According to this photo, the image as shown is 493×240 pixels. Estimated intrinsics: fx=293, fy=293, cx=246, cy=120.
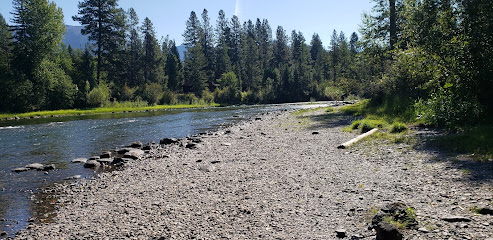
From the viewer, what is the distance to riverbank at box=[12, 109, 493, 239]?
19.4ft

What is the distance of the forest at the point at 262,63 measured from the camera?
1310cm

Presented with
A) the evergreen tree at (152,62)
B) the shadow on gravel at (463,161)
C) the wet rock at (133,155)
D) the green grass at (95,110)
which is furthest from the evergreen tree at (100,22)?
the shadow on gravel at (463,161)

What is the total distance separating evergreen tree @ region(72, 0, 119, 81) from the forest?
8.5 inches

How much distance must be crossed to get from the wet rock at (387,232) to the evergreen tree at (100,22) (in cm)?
7015

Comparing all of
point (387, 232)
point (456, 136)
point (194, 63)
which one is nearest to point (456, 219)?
point (387, 232)

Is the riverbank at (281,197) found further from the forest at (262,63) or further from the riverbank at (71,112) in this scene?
the riverbank at (71,112)

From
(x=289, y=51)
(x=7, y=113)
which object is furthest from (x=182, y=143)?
(x=289, y=51)

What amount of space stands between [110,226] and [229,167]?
5459 mm

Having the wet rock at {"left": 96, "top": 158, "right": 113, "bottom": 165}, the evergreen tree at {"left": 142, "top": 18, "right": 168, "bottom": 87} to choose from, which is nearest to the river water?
the wet rock at {"left": 96, "top": 158, "right": 113, "bottom": 165}

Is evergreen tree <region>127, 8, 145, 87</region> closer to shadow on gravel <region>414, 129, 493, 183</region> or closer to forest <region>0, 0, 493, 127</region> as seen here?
forest <region>0, 0, 493, 127</region>

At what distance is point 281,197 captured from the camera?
777cm

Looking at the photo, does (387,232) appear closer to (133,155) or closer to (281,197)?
(281,197)

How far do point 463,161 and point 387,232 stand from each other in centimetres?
614

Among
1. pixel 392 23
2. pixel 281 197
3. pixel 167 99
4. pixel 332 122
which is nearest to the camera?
pixel 281 197
